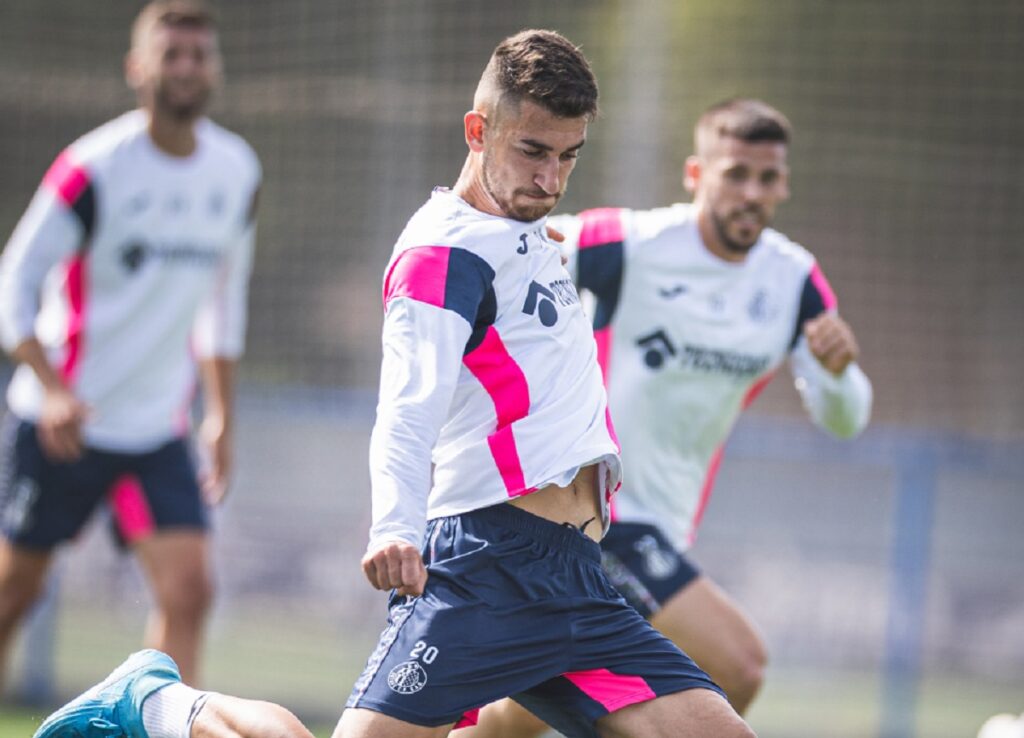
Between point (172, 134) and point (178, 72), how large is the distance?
0.25m

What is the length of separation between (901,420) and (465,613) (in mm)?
8098

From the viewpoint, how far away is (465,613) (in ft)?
12.3

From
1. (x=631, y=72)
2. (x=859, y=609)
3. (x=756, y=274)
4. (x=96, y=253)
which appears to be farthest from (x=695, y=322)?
(x=631, y=72)

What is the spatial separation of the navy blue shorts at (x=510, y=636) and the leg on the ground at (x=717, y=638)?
1.19m

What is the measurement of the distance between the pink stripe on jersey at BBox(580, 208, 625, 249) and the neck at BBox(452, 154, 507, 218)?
120 centimetres

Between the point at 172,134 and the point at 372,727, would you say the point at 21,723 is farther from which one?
the point at 372,727

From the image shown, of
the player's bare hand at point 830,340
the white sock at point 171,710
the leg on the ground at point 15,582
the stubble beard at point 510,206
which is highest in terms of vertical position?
the stubble beard at point 510,206

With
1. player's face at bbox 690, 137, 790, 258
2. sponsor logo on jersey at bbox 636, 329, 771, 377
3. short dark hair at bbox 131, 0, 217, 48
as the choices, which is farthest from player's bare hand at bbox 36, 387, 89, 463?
player's face at bbox 690, 137, 790, 258

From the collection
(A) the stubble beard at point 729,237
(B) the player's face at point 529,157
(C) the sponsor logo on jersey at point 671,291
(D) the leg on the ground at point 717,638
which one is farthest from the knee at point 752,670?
(B) the player's face at point 529,157

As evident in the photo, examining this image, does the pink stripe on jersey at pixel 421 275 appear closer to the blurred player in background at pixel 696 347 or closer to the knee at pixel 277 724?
the knee at pixel 277 724

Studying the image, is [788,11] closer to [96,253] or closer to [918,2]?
[918,2]

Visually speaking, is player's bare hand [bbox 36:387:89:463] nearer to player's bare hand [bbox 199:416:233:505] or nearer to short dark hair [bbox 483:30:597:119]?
player's bare hand [bbox 199:416:233:505]

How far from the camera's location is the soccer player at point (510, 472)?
145 inches

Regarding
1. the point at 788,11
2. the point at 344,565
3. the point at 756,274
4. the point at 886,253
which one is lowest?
the point at 344,565
